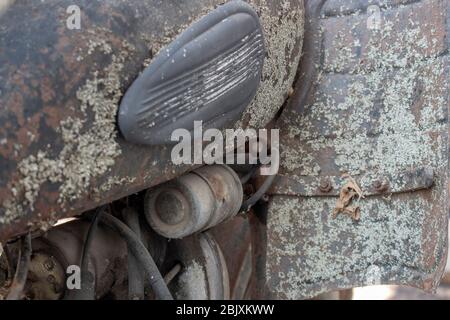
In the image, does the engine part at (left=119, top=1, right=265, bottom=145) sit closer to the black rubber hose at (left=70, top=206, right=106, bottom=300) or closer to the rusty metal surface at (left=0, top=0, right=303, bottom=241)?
the rusty metal surface at (left=0, top=0, right=303, bottom=241)

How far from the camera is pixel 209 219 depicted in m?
0.94

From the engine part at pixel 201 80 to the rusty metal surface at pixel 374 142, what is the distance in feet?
0.74

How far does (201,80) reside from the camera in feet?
2.55

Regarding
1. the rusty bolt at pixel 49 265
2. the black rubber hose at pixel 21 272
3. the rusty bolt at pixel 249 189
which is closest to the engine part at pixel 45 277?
the rusty bolt at pixel 49 265

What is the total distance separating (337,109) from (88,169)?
1.62 feet

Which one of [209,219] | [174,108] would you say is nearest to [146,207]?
[209,219]

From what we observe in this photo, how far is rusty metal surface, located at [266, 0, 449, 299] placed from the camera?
106 cm

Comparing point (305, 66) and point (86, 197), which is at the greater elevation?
point (305, 66)

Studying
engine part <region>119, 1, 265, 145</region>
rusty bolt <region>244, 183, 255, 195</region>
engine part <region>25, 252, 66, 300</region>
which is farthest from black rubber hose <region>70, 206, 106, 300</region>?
rusty bolt <region>244, 183, 255, 195</region>

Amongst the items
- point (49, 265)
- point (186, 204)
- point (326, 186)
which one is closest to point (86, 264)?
point (49, 265)

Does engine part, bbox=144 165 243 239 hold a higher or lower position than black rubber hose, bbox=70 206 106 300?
higher

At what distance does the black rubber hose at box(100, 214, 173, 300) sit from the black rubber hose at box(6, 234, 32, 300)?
17cm

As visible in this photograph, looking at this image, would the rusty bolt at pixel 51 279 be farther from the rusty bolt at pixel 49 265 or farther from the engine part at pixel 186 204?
the engine part at pixel 186 204

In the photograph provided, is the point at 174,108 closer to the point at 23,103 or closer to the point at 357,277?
the point at 23,103
